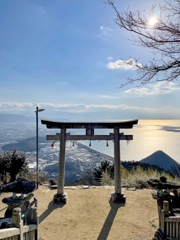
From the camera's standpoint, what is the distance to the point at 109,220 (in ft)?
20.1

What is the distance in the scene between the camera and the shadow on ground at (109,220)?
535 centimetres

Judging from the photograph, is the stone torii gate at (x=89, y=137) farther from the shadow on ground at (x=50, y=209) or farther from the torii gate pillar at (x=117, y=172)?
the shadow on ground at (x=50, y=209)

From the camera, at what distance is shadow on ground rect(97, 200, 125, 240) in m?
5.35

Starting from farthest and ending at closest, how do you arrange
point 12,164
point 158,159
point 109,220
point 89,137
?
point 158,159
point 12,164
point 89,137
point 109,220

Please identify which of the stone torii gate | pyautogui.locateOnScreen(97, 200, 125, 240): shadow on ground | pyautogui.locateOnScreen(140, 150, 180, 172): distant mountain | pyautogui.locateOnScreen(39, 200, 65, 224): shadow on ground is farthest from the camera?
pyautogui.locateOnScreen(140, 150, 180, 172): distant mountain

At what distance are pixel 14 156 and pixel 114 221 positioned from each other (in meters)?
5.75

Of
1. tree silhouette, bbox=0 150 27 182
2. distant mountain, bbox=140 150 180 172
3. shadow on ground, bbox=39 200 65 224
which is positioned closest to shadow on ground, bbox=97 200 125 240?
shadow on ground, bbox=39 200 65 224

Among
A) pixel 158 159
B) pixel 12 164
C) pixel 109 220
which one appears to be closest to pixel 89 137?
pixel 109 220

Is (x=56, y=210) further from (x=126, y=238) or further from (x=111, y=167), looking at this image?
(x=111, y=167)

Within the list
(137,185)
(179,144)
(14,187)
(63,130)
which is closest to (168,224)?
(14,187)

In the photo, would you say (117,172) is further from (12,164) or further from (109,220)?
(12,164)

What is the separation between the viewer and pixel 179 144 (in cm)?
1781

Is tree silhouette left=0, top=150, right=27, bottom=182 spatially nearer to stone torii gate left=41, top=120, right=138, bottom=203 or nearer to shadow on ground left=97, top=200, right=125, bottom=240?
stone torii gate left=41, top=120, right=138, bottom=203

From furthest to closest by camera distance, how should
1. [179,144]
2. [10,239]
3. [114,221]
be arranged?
[179,144]
[114,221]
[10,239]
